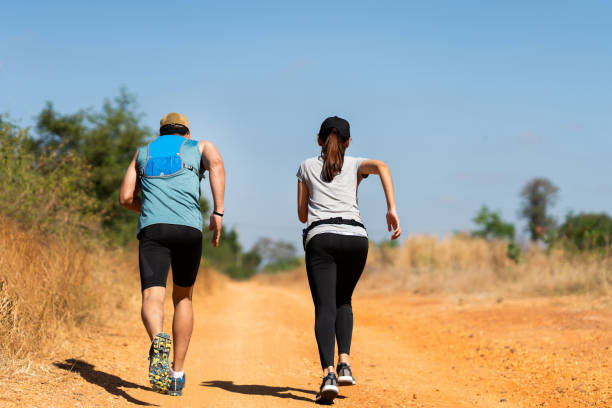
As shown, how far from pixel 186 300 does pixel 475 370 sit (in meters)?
3.65

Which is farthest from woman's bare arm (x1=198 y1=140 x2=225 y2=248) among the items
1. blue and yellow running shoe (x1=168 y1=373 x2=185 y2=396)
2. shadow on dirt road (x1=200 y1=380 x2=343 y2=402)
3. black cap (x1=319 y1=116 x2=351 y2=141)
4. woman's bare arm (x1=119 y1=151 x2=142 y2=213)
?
shadow on dirt road (x1=200 y1=380 x2=343 y2=402)

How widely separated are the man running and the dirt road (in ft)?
2.08

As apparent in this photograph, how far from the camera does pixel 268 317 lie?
12094 mm

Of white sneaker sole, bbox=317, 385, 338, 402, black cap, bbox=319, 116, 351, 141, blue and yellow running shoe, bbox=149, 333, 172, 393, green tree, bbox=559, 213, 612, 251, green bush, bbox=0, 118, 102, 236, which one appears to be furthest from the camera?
green tree, bbox=559, 213, 612, 251

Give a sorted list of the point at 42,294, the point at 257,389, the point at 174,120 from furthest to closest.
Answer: the point at 42,294, the point at 257,389, the point at 174,120

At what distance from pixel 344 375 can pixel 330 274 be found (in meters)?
0.76

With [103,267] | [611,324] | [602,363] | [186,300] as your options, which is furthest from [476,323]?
[186,300]

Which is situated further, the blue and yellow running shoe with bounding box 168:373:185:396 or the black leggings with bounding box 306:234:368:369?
the black leggings with bounding box 306:234:368:369

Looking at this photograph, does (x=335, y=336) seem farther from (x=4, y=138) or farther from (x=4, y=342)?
(x=4, y=138)

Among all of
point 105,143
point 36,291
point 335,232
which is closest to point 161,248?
point 335,232

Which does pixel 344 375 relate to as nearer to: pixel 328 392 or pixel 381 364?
pixel 328 392

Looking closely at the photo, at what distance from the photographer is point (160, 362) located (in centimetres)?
441

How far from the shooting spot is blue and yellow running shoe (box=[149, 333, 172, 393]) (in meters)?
4.41

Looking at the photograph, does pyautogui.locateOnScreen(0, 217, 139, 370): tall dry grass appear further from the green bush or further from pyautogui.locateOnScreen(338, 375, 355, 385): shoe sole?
pyautogui.locateOnScreen(338, 375, 355, 385): shoe sole
